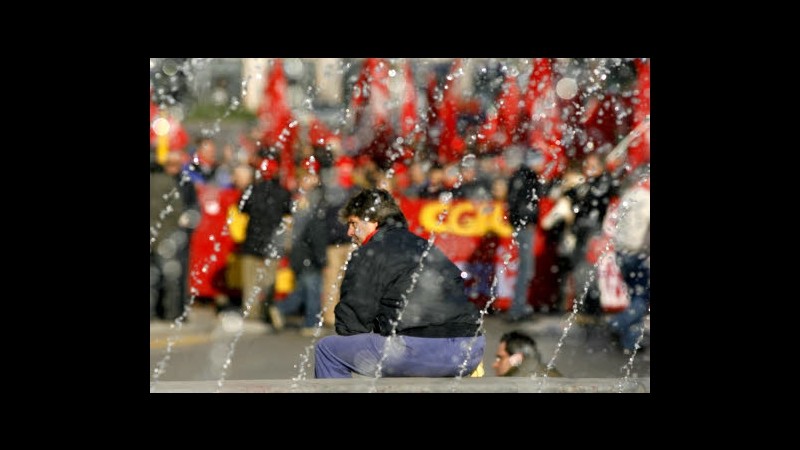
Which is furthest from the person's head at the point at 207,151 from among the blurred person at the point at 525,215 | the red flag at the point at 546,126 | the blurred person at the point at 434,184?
the red flag at the point at 546,126

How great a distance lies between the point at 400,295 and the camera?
4.35m

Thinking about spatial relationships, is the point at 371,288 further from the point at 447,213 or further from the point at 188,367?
the point at 447,213

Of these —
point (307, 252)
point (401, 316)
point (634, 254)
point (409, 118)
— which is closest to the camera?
point (401, 316)

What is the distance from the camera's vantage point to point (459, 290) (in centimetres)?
446

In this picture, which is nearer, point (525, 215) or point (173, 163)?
point (173, 163)

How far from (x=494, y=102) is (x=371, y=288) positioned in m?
2.68

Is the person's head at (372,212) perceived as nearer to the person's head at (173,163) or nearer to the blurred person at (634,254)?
the blurred person at (634,254)

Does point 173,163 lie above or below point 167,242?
above

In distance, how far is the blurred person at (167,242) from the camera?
258 inches

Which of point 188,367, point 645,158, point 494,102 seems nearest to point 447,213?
point 494,102

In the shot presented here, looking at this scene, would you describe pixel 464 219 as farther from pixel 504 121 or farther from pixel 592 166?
pixel 592 166

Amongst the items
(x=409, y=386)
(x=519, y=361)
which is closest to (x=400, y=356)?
(x=409, y=386)

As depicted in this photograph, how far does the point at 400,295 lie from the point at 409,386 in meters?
0.40

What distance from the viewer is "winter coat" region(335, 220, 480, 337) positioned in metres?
4.35
